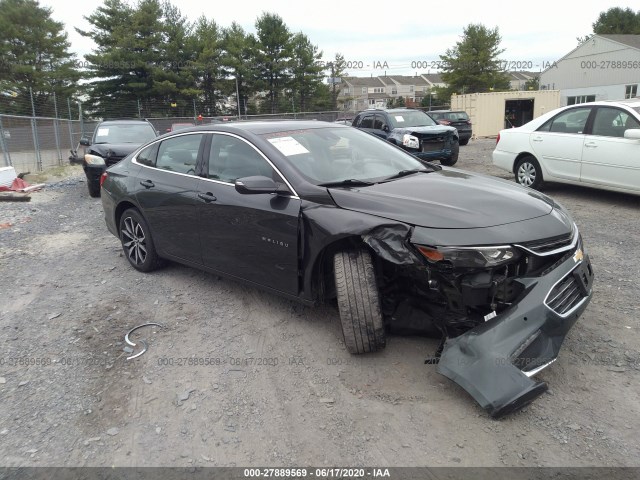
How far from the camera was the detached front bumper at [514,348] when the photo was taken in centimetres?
266

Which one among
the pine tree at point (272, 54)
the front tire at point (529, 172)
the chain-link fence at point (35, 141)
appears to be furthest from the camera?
the pine tree at point (272, 54)

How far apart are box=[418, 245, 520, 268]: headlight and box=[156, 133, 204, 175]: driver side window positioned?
8.55 ft

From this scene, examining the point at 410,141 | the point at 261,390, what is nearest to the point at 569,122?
the point at 410,141

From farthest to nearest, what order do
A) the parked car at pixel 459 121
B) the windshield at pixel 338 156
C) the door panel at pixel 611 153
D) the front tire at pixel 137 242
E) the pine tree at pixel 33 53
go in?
the pine tree at pixel 33 53 < the parked car at pixel 459 121 < the door panel at pixel 611 153 < the front tire at pixel 137 242 < the windshield at pixel 338 156

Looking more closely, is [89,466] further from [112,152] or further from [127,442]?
[112,152]

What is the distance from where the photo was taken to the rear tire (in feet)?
10.6

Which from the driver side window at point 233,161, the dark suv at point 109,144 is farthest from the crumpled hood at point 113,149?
the driver side window at point 233,161

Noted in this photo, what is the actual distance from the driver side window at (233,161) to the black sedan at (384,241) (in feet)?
0.04

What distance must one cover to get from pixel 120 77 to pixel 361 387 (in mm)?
39603

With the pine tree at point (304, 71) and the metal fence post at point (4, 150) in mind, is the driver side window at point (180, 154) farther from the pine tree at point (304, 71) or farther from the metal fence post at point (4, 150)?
the pine tree at point (304, 71)

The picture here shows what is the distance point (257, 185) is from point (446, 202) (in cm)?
135

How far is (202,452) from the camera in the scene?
2598mm

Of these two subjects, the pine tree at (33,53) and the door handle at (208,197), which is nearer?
the door handle at (208,197)

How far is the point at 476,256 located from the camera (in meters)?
2.87
